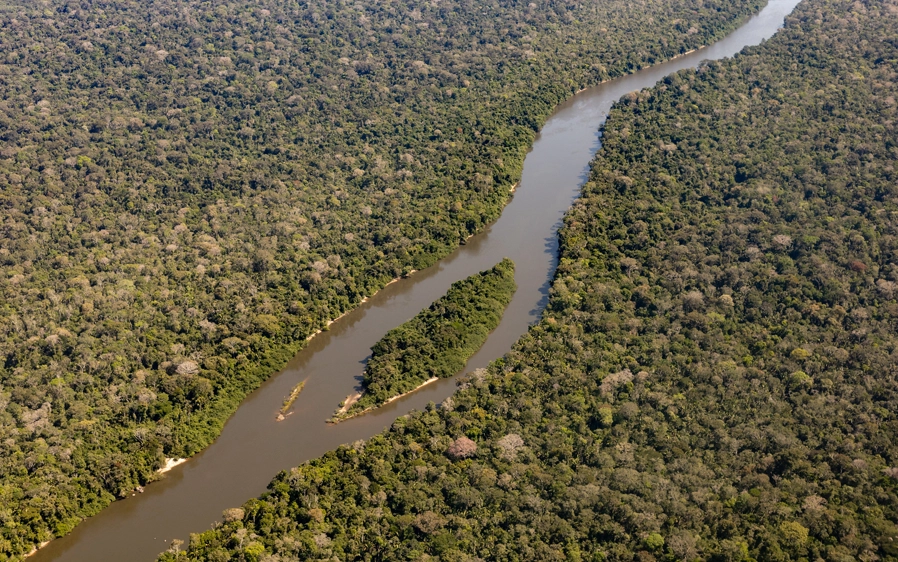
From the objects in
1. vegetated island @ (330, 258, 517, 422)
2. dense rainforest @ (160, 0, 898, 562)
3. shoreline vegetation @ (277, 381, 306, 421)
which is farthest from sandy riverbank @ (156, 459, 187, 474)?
vegetated island @ (330, 258, 517, 422)

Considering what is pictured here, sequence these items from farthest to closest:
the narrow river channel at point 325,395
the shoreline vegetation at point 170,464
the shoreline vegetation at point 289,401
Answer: the shoreline vegetation at point 289,401 → the shoreline vegetation at point 170,464 → the narrow river channel at point 325,395

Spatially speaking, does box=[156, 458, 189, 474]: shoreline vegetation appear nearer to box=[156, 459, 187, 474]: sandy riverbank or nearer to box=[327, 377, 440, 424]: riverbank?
box=[156, 459, 187, 474]: sandy riverbank

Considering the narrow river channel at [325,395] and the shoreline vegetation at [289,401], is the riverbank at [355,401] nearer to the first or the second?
the narrow river channel at [325,395]

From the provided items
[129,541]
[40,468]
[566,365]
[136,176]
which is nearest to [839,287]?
[566,365]

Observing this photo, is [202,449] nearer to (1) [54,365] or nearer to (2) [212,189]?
(1) [54,365]

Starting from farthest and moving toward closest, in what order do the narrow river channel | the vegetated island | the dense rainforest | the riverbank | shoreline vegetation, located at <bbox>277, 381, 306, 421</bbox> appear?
the vegetated island
shoreline vegetation, located at <bbox>277, 381, 306, 421</bbox>
the riverbank
the narrow river channel
the dense rainforest

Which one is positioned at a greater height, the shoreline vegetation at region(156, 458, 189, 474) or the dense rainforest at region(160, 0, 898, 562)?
the dense rainforest at region(160, 0, 898, 562)

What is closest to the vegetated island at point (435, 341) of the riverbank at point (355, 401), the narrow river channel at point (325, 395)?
the riverbank at point (355, 401)

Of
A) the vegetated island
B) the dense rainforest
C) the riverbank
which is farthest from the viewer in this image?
the vegetated island
